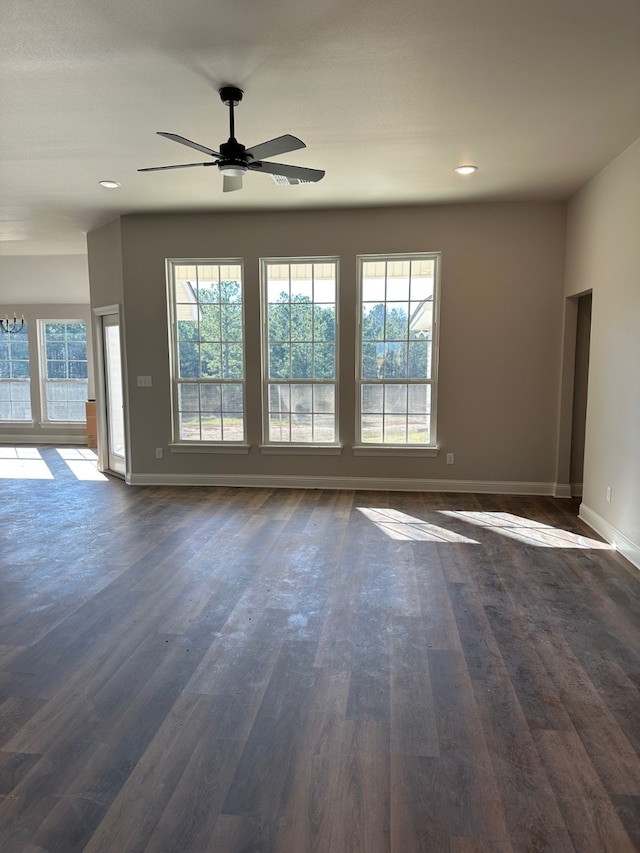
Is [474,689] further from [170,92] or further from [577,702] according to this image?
[170,92]

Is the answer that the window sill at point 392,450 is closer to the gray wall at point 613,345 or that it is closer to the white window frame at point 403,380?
the white window frame at point 403,380

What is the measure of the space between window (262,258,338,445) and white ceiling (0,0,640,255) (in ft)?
3.74

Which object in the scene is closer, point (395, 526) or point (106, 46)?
point (106, 46)

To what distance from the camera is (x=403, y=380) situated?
6.05m

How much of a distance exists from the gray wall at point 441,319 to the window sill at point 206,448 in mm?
72

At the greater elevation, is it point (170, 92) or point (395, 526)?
point (170, 92)

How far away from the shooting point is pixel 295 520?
504 cm

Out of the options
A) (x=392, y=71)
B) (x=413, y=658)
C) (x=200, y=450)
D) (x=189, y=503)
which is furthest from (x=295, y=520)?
(x=392, y=71)

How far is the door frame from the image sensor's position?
6.44 meters

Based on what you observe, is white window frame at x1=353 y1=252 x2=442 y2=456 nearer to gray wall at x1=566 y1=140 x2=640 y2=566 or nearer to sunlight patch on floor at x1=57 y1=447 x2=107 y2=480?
gray wall at x1=566 y1=140 x2=640 y2=566

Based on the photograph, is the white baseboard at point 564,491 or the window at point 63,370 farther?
the window at point 63,370

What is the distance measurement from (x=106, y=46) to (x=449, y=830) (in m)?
3.56

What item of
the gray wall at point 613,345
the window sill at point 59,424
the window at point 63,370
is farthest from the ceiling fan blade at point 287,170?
the window sill at point 59,424

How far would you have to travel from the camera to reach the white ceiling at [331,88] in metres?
2.53
